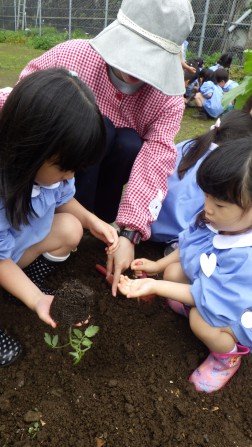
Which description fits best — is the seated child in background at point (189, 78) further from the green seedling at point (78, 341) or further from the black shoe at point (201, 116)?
the green seedling at point (78, 341)

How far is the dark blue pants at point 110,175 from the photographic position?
79.6 inches

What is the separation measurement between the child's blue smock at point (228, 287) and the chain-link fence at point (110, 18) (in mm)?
9294

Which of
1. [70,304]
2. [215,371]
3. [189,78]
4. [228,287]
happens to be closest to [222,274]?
[228,287]

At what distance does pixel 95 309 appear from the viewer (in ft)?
5.60

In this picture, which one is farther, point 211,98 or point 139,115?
point 211,98

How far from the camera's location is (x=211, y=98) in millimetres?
5488

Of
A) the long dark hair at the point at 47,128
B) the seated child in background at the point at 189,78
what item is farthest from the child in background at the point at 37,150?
the seated child in background at the point at 189,78

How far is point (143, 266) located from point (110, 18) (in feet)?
39.6

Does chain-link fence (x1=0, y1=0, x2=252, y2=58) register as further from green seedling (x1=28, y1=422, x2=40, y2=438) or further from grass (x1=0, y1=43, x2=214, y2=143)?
green seedling (x1=28, y1=422, x2=40, y2=438)

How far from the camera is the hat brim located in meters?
1.41

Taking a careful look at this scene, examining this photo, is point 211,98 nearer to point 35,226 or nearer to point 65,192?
point 65,192

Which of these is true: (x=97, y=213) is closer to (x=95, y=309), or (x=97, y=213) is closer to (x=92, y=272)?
(x=92, y=272)

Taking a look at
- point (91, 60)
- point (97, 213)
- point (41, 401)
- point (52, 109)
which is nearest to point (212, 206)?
point (52, 109)

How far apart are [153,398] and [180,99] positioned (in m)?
1.32
